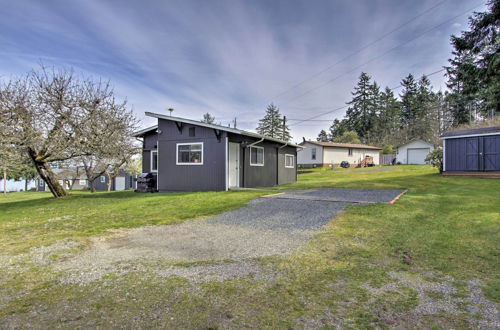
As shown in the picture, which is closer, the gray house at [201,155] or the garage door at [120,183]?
the gray house at [201,155]

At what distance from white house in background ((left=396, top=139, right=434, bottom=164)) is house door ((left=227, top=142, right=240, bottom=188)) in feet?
90.3

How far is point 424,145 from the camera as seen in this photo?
31.9 m

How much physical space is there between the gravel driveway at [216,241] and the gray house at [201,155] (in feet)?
17.7

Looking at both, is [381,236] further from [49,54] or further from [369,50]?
[369,50]

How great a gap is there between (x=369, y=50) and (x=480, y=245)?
18.4 meters

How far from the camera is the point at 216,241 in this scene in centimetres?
462

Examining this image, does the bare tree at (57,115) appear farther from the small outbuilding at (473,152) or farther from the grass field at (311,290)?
the small outbuilding at (473,152)

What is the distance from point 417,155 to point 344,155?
27.7ft

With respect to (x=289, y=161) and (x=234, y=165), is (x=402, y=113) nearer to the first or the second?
(x=289, y=161)

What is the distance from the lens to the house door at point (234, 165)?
1291 cm

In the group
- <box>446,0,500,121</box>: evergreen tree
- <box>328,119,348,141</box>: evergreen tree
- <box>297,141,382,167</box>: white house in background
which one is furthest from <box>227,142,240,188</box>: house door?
<box>328,119,348,141</box>: evergreen tree

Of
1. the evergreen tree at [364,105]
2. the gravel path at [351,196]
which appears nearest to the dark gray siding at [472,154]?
the gravel path at [351,196]

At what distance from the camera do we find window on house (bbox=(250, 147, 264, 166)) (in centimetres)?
1380

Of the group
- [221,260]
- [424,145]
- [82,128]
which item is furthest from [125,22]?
[424,145]
